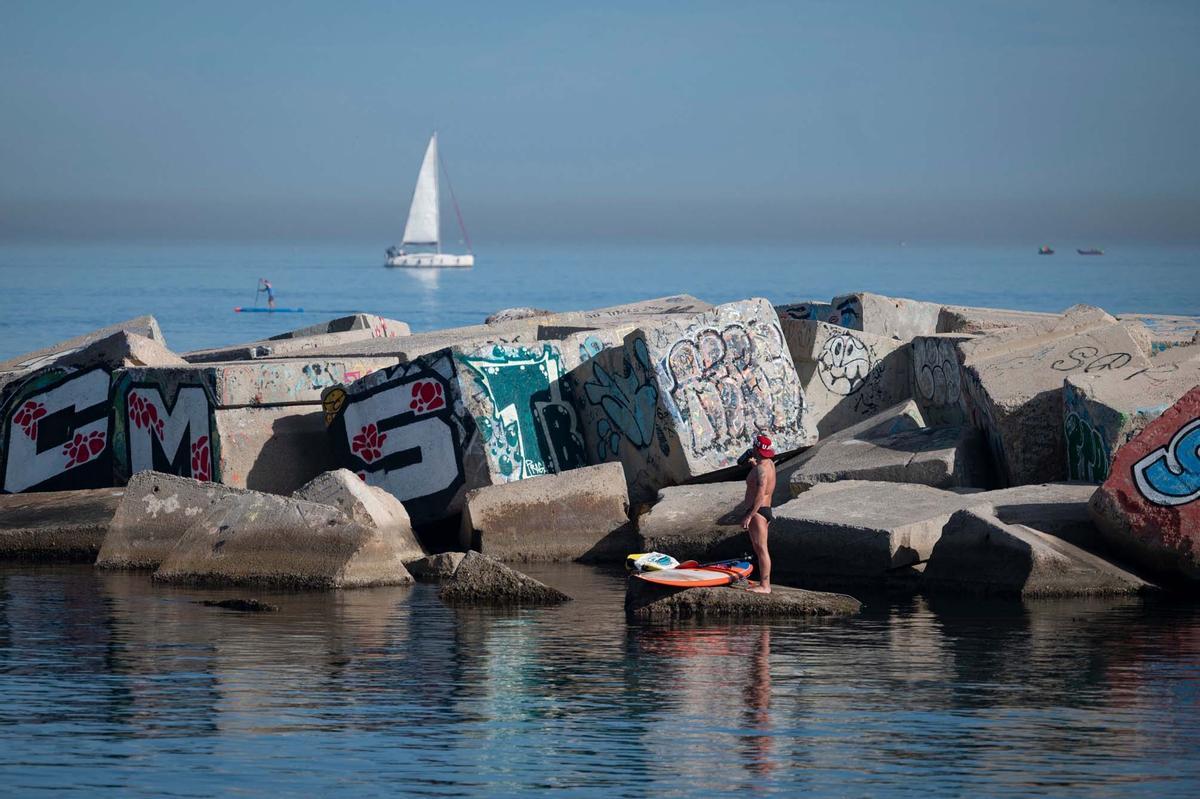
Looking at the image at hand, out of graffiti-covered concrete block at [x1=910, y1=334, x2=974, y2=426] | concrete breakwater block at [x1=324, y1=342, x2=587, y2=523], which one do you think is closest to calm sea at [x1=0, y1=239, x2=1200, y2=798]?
concrete breakwater block at [x1=324, y1=342, x2=587, y2=523]

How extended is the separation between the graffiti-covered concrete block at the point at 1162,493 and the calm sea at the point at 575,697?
1.63 feet

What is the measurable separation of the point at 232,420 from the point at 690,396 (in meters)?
4.07

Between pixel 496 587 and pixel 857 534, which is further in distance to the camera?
pixel 857 534

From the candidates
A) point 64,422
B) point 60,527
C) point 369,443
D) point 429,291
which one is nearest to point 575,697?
point 369,443

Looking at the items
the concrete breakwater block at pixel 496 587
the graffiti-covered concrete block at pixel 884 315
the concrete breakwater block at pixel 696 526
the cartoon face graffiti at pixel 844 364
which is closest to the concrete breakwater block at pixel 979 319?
the graffiti-covered concrete block at pixel 884 315

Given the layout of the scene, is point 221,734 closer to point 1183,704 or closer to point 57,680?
point 57,680

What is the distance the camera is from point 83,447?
1524 centimetres

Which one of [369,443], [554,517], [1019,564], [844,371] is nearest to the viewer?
[1019,564]

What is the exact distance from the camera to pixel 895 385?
16219mm

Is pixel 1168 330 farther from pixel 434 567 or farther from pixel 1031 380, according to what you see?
pixel 434 567

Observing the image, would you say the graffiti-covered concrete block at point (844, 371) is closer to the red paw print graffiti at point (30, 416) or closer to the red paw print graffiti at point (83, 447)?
the red paw print graffiti at point (83, 447)

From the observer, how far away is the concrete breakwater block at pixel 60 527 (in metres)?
13.4

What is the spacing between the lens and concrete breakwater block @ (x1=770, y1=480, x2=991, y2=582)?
11.5 metres

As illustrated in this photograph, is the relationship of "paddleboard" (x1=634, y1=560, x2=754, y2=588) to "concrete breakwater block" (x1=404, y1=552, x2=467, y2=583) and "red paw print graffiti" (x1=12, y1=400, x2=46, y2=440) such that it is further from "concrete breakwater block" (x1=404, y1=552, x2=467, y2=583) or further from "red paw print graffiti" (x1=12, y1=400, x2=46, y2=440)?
"red paw print graffiti" (x1=12, y1=400, x2=46, y2=440)
